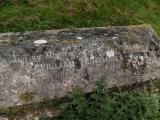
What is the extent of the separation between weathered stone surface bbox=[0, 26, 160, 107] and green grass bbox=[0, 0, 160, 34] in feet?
8.06

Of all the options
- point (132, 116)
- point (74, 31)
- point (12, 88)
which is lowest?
point (132, 116)

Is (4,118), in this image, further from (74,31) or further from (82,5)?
(82,5)

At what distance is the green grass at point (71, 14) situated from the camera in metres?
10.9

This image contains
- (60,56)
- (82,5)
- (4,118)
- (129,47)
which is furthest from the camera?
(82,5)

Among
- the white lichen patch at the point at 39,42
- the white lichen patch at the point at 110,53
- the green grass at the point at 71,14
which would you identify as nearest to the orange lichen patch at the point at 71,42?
the white lichen patch at the point at 39,42

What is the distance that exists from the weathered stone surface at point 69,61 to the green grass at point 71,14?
96.7 inches

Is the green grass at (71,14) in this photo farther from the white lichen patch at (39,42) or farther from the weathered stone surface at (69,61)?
the white lichen patch at (39,42)

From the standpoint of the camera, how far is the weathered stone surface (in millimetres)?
7359

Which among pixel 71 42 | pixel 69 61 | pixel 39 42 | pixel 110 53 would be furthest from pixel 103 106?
pixel 39 42

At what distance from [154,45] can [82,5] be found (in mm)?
3779

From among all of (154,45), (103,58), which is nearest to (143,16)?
(154,45)

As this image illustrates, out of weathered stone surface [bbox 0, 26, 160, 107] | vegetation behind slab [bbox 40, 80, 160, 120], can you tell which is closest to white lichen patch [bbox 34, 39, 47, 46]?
weathered stone surface [bbox 0, 26, 160, 107]

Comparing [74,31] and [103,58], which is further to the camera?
[74,31]

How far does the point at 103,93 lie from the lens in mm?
7312
